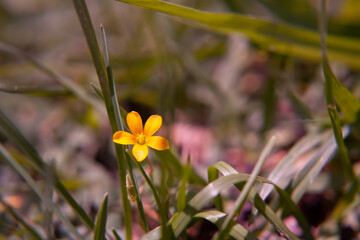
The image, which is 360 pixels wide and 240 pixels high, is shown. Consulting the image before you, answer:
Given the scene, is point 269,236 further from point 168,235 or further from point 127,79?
point 127,79

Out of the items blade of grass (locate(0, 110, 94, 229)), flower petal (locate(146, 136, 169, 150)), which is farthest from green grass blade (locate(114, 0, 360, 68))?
blade of grass (locate(0, 110, 94, 229))

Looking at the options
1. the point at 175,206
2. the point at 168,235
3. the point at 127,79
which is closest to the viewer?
the point at 168,235

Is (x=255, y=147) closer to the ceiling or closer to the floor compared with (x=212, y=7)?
closer to the floor

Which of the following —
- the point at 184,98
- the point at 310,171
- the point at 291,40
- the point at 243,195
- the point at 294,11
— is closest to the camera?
the point at 243,195

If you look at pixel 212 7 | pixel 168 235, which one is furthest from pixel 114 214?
pixel 212 7

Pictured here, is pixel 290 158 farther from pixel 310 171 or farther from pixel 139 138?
pixel 139 138

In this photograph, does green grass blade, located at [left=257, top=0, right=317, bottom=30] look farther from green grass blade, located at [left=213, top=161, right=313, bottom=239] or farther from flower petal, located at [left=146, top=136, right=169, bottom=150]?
flower petal, located at [left=146, top=136, right=169, bottom=150]

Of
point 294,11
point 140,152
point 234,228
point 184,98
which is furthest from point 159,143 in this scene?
point 294,11
